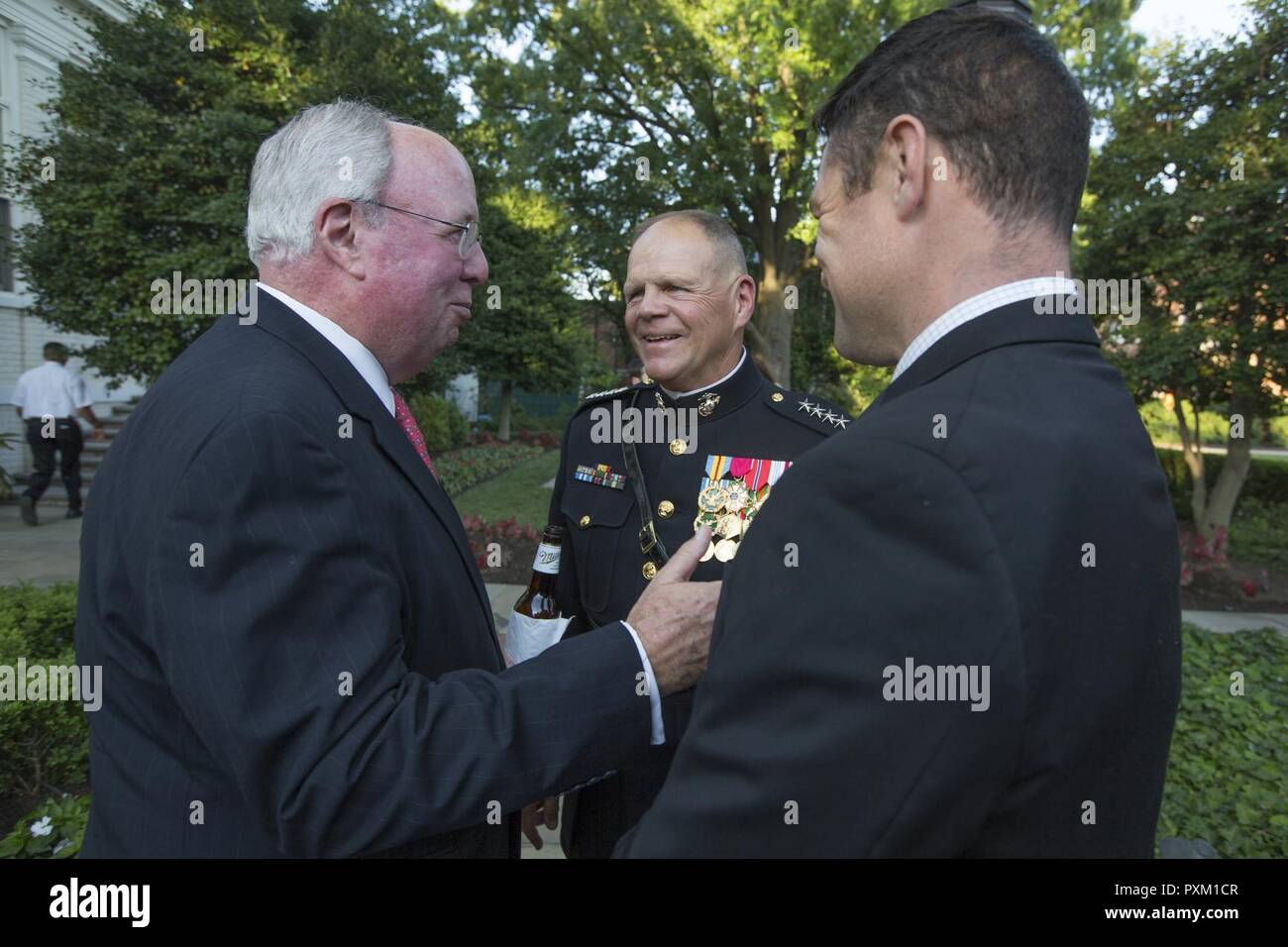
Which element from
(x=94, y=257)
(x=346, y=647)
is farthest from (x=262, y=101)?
(x=346, y=647)

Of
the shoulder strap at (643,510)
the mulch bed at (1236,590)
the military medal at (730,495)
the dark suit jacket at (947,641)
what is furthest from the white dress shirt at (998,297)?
the mulch bed at (1236,590)

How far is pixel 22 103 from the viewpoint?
1223cm

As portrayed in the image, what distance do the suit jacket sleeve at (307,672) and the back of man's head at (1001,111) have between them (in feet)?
3.52

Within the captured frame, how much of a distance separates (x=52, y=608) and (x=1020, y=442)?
4.79m

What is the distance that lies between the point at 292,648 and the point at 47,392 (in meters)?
10.9

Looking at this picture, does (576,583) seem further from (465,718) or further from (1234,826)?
(1234,826)

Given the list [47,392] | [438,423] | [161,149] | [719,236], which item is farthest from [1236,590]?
[438,423]

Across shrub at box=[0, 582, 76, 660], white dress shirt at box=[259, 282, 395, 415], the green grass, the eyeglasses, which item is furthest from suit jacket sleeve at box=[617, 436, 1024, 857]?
the green grass

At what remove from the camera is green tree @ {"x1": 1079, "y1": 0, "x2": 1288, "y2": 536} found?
26.8 feet

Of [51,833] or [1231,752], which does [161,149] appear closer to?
[51,833]

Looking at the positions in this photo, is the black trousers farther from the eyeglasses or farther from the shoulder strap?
the eyeglasses

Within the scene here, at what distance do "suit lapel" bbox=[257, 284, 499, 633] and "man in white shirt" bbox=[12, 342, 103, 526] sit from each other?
33.3ft

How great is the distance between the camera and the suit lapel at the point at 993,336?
1.13 metres

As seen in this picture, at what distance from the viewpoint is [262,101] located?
30.8 feet
